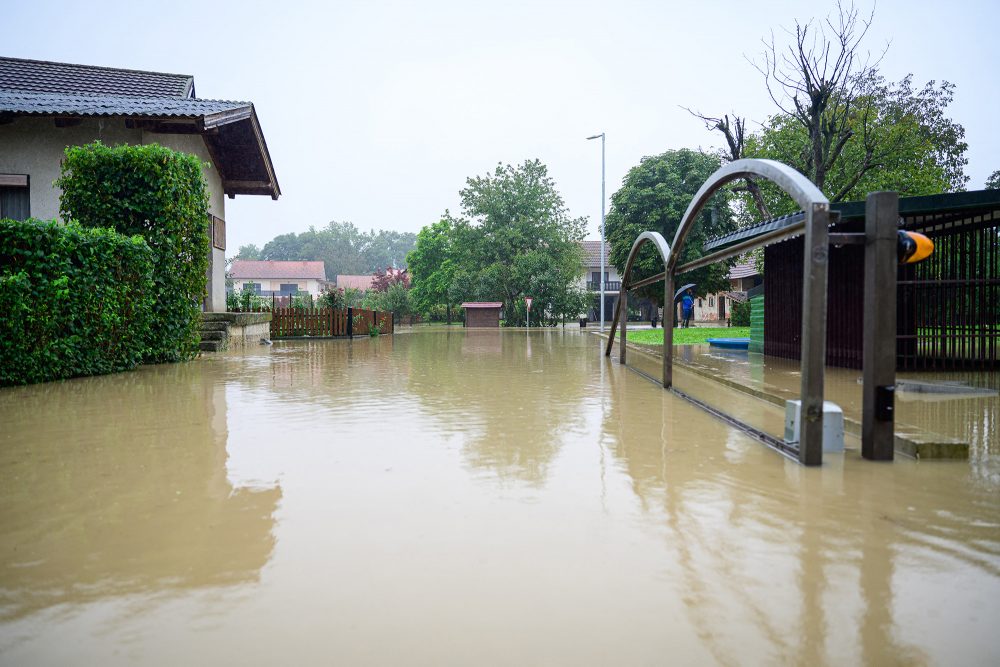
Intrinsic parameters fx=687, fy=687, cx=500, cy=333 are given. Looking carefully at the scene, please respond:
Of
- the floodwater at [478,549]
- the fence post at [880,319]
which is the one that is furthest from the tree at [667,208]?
the floodwater at [478,549]

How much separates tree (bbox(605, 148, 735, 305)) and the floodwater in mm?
32178

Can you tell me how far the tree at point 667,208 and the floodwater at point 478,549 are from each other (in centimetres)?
3218

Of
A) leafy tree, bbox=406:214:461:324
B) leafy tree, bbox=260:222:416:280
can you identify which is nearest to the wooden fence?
leafy tree, bbox=406:214:461:324

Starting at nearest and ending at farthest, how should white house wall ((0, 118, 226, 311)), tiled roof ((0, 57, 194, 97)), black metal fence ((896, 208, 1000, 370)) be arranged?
black metal fence ((896, 208, 1000, 370))
white house wall ((0, 118, 226, 311))
tiled roof ((0, 57, 194, 97))

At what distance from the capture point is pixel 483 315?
46.3 meters

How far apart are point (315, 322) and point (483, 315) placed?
2125cm

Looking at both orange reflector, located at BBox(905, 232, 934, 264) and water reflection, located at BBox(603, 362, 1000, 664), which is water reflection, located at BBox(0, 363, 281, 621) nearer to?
water reflection, located at BBox(603, 362, 1000, 664)

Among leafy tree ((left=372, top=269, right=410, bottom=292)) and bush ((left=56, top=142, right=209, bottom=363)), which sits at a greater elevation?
leafy tree ((left=372, top=269, right=410, bottom=292))

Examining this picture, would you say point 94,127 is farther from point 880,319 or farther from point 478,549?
point 880,319

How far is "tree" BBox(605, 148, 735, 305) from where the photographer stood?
36.8 meters

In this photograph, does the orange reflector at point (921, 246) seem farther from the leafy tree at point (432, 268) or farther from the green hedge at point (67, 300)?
the leafy tree at point (432, 268)

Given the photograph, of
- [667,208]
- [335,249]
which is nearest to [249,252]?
[335,249]

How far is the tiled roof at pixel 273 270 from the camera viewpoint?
90250 millimetres

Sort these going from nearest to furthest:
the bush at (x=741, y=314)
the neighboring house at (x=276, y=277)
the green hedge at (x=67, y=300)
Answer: the green hedge at (x=67, y=300) → the bush at (x=741, y=314) → the neighboring house at (x=276, y=277)
